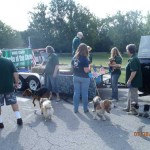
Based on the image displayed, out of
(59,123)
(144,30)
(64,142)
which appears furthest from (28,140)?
(144,30)

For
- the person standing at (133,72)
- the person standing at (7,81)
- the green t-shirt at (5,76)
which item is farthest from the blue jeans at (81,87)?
the green t-shirt at (5,76)

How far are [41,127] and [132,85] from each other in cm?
248

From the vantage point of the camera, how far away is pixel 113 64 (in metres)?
8.00

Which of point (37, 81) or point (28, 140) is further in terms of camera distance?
point (37, 81)

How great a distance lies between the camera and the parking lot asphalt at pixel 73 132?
4.90 metres

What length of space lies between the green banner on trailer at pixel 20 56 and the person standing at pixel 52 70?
2.77m

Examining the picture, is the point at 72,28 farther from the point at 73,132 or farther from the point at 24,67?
the point at 73,132

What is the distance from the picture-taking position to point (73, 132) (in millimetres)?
5602

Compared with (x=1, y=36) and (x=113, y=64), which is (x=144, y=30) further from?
(x=113, y=64)

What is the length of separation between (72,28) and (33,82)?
51.6m

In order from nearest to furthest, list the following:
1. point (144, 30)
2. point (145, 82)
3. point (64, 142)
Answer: point (64, 142) < point (145, 82) < point (144, 30)

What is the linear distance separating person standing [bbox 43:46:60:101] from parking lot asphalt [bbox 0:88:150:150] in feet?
4.52

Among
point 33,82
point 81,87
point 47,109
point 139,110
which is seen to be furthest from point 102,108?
point 33,82

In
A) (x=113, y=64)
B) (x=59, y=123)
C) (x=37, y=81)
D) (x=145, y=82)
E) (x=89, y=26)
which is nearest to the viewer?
(x=59, y=123)
